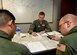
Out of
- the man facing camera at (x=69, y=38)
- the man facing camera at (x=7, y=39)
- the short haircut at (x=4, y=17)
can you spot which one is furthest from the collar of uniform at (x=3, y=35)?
the man facing camera at (x=69, y=38)

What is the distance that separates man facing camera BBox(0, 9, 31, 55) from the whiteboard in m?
2.91

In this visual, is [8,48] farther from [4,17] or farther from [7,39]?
[4,17]

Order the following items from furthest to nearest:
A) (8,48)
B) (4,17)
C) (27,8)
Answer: (27,8) → (4,17) → (8,48)

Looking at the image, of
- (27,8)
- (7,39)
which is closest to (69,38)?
(7,39)

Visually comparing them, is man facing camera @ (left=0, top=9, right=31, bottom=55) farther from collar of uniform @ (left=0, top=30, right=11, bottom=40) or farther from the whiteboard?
the whiteboard

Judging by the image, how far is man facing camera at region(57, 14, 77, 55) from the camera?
1.25 meters

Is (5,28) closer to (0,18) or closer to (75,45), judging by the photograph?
(0,18)

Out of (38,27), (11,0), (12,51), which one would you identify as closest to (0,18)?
(12,51)

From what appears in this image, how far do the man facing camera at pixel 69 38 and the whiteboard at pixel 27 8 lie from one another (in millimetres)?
2742

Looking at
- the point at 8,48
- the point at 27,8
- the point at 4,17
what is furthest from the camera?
the point at 27,8

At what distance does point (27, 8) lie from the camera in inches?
165

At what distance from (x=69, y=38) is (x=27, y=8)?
3055 millimetres

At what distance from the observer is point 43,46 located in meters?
2.18

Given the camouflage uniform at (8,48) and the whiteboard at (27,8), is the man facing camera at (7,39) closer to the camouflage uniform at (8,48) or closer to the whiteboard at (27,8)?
the camouflage uniform at (8,48)
